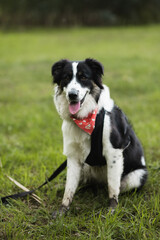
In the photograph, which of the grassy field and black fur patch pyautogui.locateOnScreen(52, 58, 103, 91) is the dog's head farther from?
the grassy field

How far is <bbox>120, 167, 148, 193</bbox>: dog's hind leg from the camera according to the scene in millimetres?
3191

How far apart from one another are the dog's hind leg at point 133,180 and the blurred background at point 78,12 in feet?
90.2

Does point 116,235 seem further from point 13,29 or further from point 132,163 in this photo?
point 13,29

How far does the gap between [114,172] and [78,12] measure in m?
30.1

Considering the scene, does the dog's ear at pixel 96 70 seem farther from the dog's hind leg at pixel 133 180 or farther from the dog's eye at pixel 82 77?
the dog's hind leg at pixel 133 180

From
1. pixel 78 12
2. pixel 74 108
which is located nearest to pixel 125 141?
pixel 74 108

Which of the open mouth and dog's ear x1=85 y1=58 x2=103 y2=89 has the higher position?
dog's ear x1=85 y1=58 x2=103 y2=89

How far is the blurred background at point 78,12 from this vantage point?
29.1m

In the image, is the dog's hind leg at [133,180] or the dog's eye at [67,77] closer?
the dog's eye at [67,77]

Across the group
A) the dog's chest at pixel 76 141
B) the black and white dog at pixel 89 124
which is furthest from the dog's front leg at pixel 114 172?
the dog's chest at pixel 76 141

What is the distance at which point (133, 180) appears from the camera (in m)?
3.20

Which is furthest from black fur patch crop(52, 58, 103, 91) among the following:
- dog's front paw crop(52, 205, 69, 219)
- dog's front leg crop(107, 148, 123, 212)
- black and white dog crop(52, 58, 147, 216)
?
dog's front paw crop(52, 205, 69, 219)

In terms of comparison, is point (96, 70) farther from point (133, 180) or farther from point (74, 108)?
point (133, 180)

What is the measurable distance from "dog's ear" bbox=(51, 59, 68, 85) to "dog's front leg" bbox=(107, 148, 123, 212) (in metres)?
0.88
